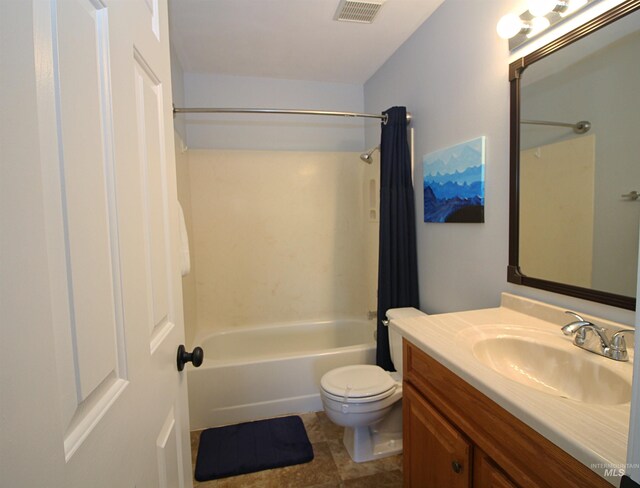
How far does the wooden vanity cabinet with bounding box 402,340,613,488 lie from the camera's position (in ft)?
2.22

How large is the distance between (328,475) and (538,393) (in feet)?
4.39

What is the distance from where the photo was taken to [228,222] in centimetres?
277

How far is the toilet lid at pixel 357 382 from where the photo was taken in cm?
166

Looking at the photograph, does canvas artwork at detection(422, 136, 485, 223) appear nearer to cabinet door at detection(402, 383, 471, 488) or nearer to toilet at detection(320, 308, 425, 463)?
toilet at detection(320, 308, 425, 463)

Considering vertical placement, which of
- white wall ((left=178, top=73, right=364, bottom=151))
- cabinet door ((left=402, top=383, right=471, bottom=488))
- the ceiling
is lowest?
cabinet door ((left=402, top=383, right=471, bottom=488))

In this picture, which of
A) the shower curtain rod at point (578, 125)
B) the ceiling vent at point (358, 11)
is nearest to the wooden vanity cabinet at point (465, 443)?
the shower curtain rod at point (578, 125)

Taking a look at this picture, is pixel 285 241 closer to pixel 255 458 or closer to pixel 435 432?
pixel 255 458

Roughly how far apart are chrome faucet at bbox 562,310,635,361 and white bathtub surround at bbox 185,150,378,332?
1.81 metres

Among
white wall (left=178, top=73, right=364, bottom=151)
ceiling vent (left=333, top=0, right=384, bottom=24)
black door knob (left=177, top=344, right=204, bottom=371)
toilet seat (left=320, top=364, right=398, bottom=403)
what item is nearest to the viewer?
black door knob (left=177, top=344, right=204, bottom=371)

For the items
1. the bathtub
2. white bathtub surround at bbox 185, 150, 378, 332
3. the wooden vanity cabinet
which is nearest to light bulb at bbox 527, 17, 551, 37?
the wooden vanity cabinet

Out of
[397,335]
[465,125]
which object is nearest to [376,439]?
[397,335]

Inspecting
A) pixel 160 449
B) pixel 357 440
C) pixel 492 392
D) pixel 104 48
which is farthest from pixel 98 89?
pixel 357 440

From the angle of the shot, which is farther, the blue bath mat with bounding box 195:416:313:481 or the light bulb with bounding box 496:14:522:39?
the blue bath mat with bounding box 195:416:313:481

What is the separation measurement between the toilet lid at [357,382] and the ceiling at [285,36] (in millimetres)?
2077
